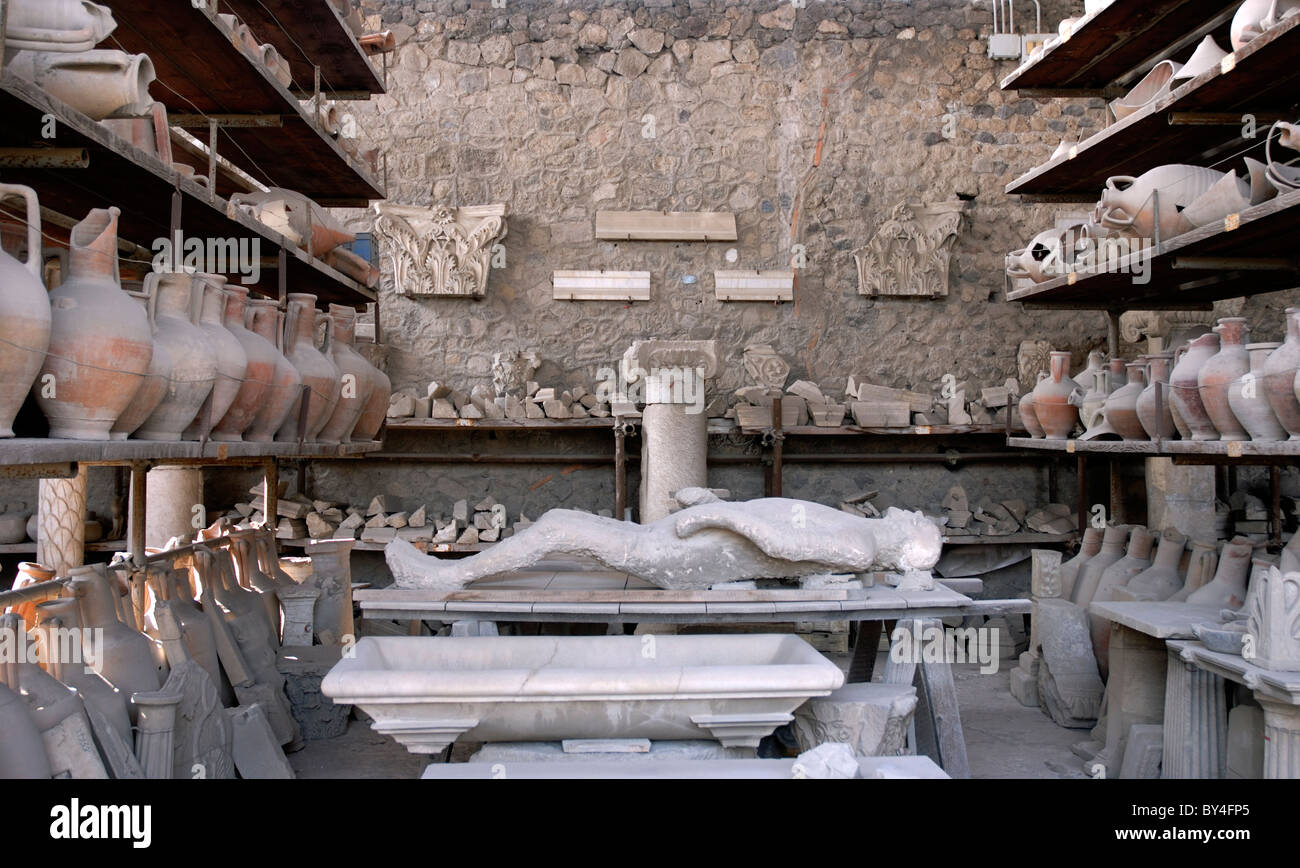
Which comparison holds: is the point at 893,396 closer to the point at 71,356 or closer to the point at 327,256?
the point at 327,256

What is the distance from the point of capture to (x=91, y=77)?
2463 mm

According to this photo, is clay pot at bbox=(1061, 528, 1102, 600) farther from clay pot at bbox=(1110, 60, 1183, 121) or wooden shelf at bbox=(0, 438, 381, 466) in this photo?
wooden shelf at bbox=(0, 438, 381, 466)

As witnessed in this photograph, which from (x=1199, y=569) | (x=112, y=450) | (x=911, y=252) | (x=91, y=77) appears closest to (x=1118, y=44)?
(x=911, y=252)

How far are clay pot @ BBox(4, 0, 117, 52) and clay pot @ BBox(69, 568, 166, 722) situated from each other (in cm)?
169

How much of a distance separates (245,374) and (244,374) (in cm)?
4

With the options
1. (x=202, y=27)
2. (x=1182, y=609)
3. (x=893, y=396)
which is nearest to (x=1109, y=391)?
(x=1182, y=609)

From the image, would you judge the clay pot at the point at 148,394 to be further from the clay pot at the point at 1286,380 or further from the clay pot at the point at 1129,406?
the clay pot at the point at 1129,406

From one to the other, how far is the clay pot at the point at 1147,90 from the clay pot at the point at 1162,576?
205 centimetres

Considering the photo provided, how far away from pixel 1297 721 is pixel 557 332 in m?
5.33

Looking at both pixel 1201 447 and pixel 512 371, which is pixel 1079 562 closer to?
pixel 1201 447

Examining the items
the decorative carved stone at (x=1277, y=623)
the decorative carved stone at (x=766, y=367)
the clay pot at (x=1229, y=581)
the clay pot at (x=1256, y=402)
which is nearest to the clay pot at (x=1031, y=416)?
the clay pot at (x=1229, y=581)

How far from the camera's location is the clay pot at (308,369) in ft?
12.6

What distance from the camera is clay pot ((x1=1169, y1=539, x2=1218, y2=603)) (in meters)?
3.93

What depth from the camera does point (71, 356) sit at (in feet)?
7.47
